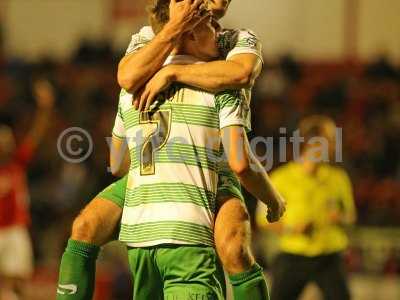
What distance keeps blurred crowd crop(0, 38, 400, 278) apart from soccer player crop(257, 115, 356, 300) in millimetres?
3832

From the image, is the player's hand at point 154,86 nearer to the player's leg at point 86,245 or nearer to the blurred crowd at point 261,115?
the player's leg at point 86,245

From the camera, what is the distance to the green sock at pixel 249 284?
12.0 ft

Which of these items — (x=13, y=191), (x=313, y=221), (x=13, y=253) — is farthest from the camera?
(x=13, y=191)

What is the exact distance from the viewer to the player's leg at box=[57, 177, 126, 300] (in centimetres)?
390

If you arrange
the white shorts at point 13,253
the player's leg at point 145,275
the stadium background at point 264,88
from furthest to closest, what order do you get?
1. the stadium background at point 264,88
2. the white shorts at point 13,253
3. the player's leg at point 145,275

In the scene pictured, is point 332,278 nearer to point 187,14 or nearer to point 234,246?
point 234,246

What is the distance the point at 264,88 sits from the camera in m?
13.6

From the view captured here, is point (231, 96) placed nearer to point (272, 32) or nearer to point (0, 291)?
point (0, 291)

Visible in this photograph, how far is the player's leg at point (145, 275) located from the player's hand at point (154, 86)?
0.59 metres

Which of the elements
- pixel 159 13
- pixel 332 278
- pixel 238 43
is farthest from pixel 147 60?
pixel 332 278

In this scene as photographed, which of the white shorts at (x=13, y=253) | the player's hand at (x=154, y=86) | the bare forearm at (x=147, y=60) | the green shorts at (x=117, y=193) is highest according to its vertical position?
the bare forearm at (x=147, y=60)

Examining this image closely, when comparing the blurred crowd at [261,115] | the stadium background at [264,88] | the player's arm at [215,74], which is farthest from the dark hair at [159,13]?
the blurred crowd at [261,115]

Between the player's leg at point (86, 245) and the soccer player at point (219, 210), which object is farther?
the player's leg at point (86, 245)

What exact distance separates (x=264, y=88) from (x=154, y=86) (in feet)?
32.8
